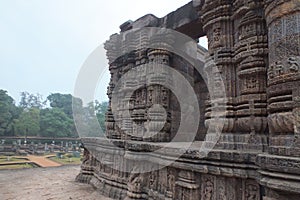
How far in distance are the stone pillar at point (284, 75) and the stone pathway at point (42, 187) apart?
460 centimetres

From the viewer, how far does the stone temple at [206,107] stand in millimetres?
2736

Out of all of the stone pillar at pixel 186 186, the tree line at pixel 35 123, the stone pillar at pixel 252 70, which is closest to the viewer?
the stone pillar at pixel 252 70

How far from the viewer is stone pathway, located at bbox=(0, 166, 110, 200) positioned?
6.01m

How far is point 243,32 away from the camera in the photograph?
13.4 feet

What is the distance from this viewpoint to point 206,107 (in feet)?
15.2

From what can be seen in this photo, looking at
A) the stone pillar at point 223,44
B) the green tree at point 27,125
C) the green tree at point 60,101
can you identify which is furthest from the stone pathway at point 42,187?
the green tree at point 60,101

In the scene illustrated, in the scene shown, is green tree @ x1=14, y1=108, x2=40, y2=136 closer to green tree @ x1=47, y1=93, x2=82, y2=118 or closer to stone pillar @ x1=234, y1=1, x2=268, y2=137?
green tree @ x1=47, y1=93, x2=82, y2=118

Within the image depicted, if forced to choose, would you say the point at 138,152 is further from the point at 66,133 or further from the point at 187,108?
the point at 66,133

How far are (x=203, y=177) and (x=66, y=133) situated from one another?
32182 mm

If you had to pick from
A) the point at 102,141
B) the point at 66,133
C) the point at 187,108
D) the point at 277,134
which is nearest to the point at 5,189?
the point at 102,141

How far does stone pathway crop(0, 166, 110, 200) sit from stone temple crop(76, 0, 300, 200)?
48cm

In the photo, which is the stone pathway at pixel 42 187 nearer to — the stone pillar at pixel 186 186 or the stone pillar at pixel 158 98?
the stone pillar at pixel 158 98

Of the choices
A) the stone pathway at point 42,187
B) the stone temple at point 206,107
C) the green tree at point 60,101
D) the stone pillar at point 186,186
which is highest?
the green tree at point 60,101

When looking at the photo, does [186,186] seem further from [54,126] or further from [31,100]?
[31,100]
